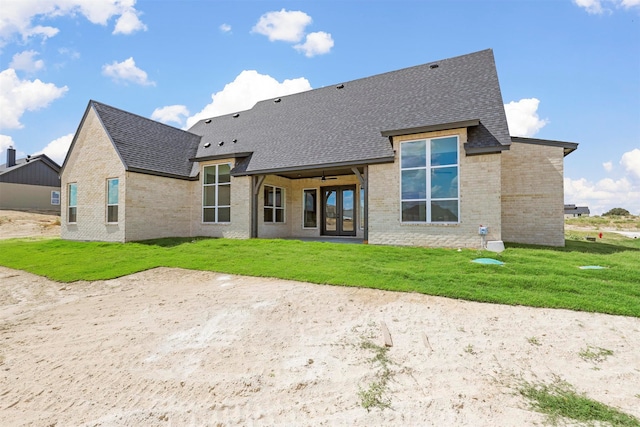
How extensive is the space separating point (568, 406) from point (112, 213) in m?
16.8

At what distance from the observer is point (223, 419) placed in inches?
112

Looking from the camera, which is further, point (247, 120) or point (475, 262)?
point (247, 120)

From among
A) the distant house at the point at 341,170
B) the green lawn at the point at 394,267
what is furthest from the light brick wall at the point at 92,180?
the green lawn at the point at 394,267

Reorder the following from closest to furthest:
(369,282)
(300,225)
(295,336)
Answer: (295,336) < (369,282) < (300,225)

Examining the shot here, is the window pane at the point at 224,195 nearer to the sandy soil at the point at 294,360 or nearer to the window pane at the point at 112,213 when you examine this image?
the window pane at the point at 112,213

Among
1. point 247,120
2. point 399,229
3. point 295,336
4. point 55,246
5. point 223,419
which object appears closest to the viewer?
point 223,419

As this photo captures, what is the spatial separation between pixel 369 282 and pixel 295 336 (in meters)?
2.68

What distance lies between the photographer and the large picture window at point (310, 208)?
1667cm

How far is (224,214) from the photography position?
1513 centimetres

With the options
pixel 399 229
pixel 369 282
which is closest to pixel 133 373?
pixel 369 282

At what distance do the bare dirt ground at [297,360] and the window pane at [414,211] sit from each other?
5.35 meters

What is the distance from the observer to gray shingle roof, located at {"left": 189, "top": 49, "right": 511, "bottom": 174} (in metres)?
11.4

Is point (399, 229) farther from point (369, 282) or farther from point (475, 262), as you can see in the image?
point (369, 282)

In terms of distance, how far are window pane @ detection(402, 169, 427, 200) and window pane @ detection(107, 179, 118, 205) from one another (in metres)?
13.0
